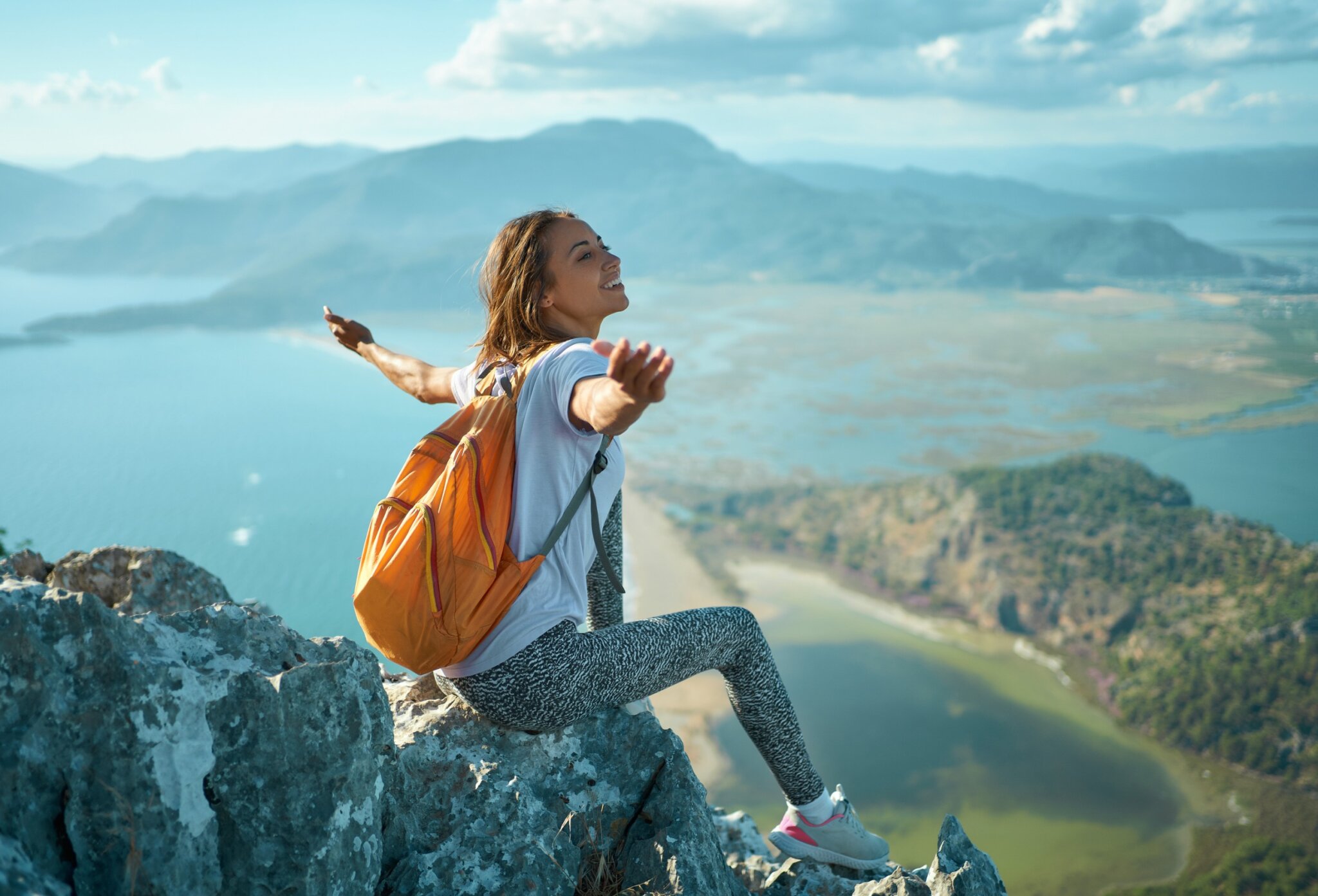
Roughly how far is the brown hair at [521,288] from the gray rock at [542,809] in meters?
1.43

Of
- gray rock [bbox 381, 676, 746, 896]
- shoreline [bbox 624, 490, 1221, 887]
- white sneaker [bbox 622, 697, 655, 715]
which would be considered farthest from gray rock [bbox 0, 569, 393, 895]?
shoreline [bbox 624, 490, 1221, 887]

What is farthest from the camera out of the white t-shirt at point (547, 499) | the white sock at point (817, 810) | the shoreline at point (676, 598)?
the shoreline at point (676, 598)

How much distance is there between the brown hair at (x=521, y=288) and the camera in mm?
3057

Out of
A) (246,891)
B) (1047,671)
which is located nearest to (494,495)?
(246,891)

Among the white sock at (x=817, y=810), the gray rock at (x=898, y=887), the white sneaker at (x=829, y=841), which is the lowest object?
the white sneaker at (x=829, y=841)

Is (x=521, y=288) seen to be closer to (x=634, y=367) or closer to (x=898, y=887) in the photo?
(x=634, y=367)

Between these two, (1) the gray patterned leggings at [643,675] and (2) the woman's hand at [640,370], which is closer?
(2) the woman's hand at [640,370]

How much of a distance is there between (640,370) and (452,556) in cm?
93

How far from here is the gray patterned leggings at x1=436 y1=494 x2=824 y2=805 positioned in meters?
2.85

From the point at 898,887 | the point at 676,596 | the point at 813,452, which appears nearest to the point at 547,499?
the point at 898,887

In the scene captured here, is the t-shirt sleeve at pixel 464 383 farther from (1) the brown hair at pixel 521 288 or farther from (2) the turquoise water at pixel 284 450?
(2) the turquoise water at pixel 284 450

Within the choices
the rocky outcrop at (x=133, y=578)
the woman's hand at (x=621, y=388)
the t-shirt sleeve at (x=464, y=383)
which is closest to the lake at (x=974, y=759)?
the rocky outcrop at (x=133, y=578)

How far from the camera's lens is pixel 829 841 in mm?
3512

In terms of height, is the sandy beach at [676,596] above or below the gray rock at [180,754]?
below
